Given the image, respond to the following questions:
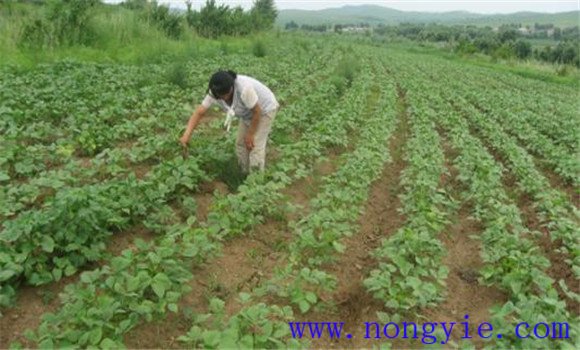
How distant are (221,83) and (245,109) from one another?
63 cm

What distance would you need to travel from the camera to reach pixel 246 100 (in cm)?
568

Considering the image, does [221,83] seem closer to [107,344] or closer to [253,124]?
[253,124]

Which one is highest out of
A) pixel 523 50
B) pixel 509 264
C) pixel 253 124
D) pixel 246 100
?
pixel 246 100

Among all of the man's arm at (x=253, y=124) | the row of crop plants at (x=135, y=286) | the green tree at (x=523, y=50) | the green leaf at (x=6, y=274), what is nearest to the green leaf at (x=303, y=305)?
the row of crop plants at (x=135, y=286)

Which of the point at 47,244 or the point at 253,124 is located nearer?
the point at 47,244

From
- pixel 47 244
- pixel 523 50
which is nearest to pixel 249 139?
pixel 47 244

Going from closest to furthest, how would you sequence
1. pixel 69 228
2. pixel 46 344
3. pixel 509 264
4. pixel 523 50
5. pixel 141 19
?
pixel 46 344, pixel 69 228, pixel 509 264, pixel 141 19, pixel 523 50

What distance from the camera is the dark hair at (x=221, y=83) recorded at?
5.35 metres

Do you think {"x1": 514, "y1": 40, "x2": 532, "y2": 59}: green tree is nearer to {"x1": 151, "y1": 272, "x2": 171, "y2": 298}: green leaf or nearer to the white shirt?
the white shirt

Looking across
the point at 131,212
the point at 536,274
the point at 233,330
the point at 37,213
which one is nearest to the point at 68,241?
the point at 37,213

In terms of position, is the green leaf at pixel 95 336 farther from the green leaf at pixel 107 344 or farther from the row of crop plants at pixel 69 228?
the row of crop plants at pixel 69 228

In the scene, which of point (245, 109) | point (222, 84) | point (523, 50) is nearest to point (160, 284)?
point (222, 84)

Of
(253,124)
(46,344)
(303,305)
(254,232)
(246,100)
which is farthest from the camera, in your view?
(253,124)

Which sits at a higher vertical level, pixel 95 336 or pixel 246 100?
pixel 246 100
